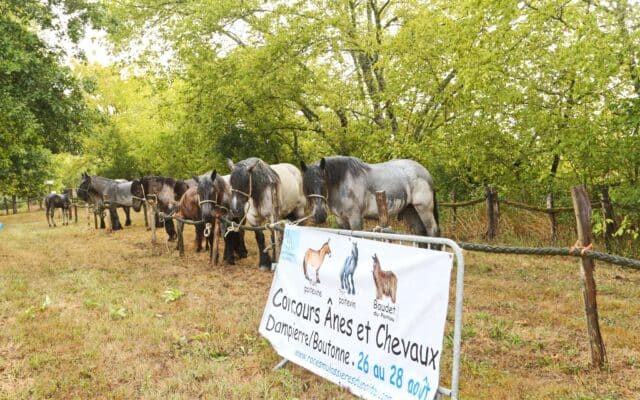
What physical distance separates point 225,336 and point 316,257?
1965 mm

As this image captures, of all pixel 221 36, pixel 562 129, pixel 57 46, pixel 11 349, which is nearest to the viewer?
pixel 11 349

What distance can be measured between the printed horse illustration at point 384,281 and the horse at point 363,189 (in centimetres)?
353

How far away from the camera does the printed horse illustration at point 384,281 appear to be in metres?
3.46

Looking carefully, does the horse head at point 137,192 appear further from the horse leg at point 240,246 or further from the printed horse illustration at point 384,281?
the printed horse illustration at point 384,281

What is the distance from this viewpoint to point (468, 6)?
9445mm

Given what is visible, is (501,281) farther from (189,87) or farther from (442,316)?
(189,87)

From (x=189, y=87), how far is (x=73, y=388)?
48.3ft

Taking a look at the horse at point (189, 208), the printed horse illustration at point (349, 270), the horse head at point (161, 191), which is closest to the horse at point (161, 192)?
the horse head at point (161, 191)

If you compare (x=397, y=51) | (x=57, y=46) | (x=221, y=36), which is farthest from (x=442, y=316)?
(x=221, y=36)

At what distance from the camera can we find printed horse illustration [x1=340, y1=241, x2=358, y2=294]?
153 inches

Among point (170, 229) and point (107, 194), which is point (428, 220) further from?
point (107, 194)

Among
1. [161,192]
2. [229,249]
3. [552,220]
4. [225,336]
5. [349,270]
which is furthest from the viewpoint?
[161,192]

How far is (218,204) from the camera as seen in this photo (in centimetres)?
1015

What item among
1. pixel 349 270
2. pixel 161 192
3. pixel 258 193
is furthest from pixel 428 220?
pixel 161 192
